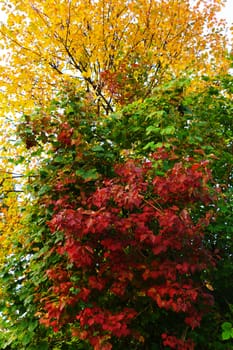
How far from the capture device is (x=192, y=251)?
323 centimetres

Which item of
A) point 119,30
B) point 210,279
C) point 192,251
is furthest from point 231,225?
point 119,30

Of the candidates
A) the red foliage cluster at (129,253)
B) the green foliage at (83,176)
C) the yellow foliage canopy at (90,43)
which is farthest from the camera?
the yellow foliage canopy at (90,43)

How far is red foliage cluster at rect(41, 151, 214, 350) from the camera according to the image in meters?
2.93

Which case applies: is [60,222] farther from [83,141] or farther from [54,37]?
[54,37]

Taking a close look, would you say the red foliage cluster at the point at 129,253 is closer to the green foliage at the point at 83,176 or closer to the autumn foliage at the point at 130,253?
the autumn foliage at the point at 130,253

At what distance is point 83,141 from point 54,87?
4.56 metres

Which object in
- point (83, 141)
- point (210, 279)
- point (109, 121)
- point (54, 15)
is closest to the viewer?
point (83, 141)

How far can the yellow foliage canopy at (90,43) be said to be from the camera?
743cm

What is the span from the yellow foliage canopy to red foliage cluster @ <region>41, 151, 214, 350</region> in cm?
447

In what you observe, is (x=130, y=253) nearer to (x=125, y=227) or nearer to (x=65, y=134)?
(x=125, y=227)

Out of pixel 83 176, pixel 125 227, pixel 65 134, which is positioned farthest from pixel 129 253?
pixel 65 134

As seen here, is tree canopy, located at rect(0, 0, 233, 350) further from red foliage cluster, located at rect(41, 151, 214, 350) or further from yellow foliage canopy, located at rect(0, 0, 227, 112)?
yellow foliage canopy, located at rect(0, 0, 227, 112)

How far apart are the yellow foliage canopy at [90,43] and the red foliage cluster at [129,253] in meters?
4.47

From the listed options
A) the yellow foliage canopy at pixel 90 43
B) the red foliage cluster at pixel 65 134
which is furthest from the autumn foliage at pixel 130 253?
the yellow foliage canopy at pixel 90 43
